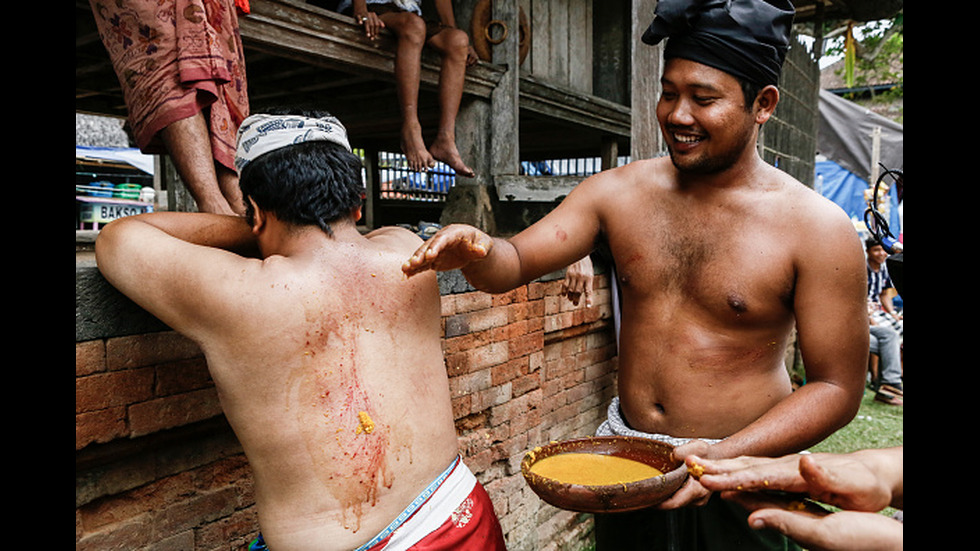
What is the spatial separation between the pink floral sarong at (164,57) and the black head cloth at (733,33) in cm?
172

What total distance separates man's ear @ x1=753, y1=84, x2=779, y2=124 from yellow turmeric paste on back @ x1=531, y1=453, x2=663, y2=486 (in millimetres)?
1197

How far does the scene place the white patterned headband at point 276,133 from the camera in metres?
2.02

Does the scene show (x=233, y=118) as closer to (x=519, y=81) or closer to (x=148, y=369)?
(x=148, y=369)

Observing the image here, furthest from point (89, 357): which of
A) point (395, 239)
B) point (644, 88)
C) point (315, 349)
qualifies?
point (644, 88)

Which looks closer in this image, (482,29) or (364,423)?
(364,423)

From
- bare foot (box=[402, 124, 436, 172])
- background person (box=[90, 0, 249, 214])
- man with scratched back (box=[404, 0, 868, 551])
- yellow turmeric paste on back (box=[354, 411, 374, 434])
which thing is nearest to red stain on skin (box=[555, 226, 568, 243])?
man with scratched back (box=[404, 0, 868, 551])

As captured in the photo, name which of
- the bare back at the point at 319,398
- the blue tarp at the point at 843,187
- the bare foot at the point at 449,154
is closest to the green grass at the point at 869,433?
the bare foot at the point at 449,154

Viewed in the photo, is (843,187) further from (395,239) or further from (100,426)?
(100,426)

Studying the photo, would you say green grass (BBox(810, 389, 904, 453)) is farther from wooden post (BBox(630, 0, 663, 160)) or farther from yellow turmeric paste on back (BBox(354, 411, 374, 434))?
yellow turmeric paste on back (BBox(354, 411, 374, 434))

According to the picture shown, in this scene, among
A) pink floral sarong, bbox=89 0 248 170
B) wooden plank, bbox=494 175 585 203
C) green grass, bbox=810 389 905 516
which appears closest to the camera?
pink floral sarong, bbox=89 0 248 170

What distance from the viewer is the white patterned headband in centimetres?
202

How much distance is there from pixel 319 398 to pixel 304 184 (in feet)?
2.04

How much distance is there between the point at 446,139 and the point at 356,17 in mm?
941

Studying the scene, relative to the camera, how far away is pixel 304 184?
6.45 feet
